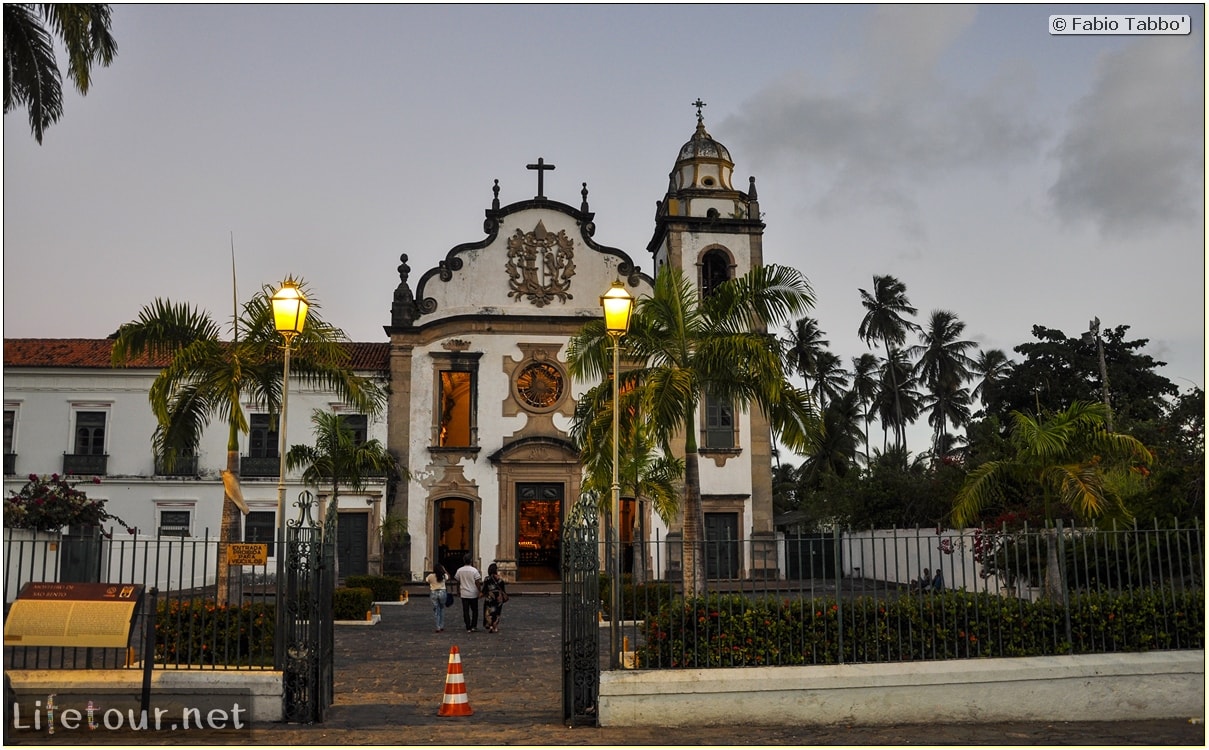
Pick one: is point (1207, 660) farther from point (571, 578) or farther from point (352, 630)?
point (352, 630)

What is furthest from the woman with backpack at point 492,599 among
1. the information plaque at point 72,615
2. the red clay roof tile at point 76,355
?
the red clay roof tile at point 76,355

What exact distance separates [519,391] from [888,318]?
24.3 meters

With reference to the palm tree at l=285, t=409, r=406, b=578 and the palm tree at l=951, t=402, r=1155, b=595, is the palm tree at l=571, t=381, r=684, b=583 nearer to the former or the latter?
the palm tree at l=951, t=402, r=1155, b=595

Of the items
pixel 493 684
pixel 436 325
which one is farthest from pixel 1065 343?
pixel 493 684

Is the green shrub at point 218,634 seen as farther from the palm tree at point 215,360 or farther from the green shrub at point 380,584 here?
the green shrub at point 380,584

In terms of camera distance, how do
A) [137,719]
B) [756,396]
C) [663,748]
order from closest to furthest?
[663,748]
[137,719]
[756,396]

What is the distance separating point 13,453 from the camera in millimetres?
28328

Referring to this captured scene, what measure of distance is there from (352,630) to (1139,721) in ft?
39.7

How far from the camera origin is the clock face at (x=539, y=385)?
28.6 metres

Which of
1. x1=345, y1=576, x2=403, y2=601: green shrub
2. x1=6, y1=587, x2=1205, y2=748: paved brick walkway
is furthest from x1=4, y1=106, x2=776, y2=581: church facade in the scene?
x1=6, y1=587, x2=1205, y2=748: paved brick walkway

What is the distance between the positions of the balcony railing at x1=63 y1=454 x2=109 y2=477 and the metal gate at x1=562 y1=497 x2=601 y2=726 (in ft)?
74.7

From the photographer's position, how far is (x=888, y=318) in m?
47.6

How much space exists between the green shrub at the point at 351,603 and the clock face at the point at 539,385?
10.9 m

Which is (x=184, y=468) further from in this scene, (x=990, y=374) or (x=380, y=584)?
(x=990, y=374)
